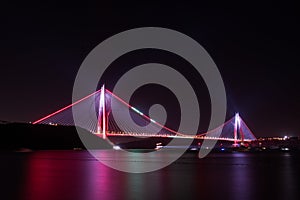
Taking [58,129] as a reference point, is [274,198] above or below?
below

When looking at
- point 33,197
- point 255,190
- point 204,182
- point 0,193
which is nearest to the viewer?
point 33,197

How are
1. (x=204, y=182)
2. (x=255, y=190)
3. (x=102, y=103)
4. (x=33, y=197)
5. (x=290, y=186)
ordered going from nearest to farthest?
(x=33, y=197) → (x=255, y=190) → (x=290, y=186) → (x=204, y=182) → (x=102, y=103)

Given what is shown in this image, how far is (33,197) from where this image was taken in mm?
13742

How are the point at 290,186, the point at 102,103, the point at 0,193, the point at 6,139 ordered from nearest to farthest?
the point at 0,193, the point at 290,186, the point at 102,103, the point at 6,139

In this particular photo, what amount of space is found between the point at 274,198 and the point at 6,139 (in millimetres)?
58304

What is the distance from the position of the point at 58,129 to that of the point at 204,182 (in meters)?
54.8

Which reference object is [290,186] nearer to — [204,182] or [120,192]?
[204,182]

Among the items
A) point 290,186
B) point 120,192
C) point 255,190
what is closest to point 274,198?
point 255,190

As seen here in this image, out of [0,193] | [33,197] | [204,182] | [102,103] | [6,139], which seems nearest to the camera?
[33,197]

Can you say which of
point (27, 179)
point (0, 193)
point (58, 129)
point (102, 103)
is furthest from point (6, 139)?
point (0, 193)

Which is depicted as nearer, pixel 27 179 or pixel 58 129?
pixel 27 179

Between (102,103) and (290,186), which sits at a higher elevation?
(102,103)

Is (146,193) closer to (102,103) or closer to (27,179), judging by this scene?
(27,179)

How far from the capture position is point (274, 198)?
47.0 ft
